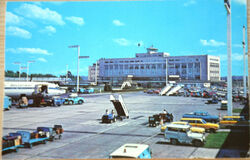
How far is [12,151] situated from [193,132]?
26.7ft

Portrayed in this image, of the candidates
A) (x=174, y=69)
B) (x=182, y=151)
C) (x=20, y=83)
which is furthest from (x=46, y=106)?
(x=174, y=69)

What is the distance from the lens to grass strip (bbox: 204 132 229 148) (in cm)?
916

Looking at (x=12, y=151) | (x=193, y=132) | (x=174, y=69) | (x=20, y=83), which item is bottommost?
(x=12, y=151)

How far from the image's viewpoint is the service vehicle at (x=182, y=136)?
30.0 ft

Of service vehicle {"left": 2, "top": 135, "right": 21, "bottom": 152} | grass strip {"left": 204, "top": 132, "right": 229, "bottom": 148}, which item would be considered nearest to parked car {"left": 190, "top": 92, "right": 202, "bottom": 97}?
grass strip {"left": 204, "top": 132, "right": 229, "bottom": 148}

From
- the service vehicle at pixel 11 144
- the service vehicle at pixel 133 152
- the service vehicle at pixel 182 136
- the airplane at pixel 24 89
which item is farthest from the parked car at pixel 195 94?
the service vehicle at pixel 11 144

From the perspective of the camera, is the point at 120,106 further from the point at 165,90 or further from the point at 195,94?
the point at 165,90

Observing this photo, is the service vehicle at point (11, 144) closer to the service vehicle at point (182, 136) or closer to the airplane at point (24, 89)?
the service vehicle at point (182, 136)

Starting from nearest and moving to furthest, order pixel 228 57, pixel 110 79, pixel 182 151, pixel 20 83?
pixel 182 151, pixel 228 57, pixel 20 83, pixel 110 79

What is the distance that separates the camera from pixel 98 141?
10008 mm

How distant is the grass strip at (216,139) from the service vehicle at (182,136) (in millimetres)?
366

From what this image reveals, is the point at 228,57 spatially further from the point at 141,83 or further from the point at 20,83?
the point at 141,83

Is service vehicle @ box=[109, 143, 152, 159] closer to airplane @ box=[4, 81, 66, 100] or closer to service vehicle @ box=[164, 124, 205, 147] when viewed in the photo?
service vehicle @ box=[164, 124, 205, 147]

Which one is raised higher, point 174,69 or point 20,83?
point 174,69
